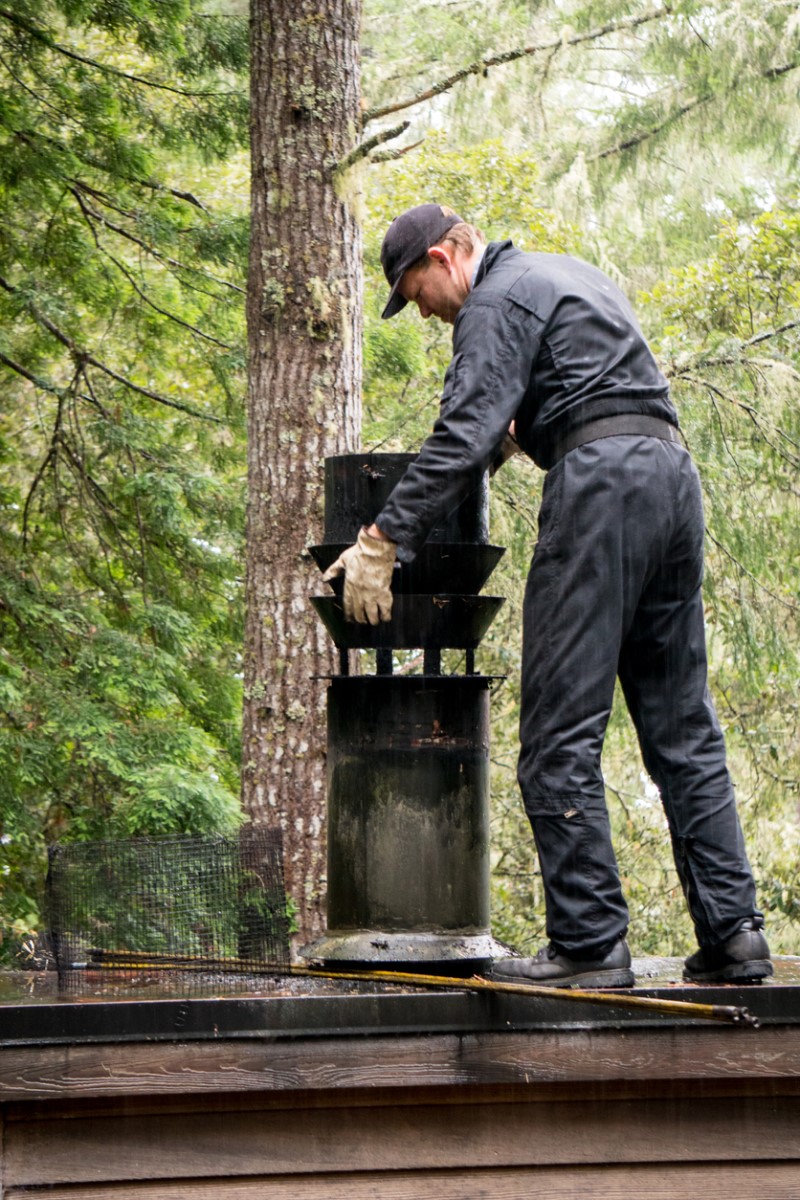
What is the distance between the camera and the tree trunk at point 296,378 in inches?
199

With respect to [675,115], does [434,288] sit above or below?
below

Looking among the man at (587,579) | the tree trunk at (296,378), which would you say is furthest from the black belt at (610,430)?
the tree trunk at (296,378)

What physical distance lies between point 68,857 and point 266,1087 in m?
0.95

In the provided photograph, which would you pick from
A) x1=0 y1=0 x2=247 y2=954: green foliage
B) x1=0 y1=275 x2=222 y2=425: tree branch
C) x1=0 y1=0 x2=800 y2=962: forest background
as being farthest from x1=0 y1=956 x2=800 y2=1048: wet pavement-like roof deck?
x1=0 y1=275 x2=222 y2=425: tree branch

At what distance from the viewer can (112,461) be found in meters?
7.89

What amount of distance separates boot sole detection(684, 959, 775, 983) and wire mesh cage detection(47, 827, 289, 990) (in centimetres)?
103

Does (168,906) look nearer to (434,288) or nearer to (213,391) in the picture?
(434,288)

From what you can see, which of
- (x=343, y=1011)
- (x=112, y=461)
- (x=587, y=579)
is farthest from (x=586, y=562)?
(x=112, y=461)

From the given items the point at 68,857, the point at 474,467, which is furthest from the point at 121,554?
the point at 474,467

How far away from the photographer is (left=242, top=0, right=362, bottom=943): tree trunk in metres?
5.05

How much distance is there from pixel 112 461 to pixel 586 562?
17.5ft

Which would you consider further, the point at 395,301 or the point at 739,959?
the point at 395,301

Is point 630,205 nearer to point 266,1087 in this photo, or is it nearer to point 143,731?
point 143,731

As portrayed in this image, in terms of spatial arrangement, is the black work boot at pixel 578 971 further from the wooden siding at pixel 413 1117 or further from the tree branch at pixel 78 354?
the tree branch at pixel 78 354
